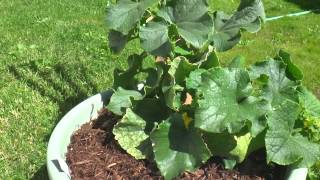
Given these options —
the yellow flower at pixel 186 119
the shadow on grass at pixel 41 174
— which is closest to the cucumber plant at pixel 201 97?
the yellow flower at pixel 186 119

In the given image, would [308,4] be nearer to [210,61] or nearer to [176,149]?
[210,61]

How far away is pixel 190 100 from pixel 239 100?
0.89 feet

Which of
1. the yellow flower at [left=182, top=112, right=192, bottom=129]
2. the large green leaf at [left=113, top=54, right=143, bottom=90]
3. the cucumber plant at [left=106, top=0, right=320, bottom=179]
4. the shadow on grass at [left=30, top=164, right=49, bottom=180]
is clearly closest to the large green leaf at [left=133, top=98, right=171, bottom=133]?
the cucumber plant at [left=106, top=0, right=320, bottom=179]

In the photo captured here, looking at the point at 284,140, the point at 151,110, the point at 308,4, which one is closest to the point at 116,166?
the point at 151,110

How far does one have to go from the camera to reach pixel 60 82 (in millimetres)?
4137

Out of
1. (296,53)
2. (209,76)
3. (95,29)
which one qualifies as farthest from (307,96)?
(95,29)

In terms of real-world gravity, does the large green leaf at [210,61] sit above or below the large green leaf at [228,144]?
above

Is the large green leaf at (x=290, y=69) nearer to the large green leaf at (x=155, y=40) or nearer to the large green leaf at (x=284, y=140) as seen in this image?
the large green leaf at (x=284, y=140)

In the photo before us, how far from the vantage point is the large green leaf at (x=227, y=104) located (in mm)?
1998

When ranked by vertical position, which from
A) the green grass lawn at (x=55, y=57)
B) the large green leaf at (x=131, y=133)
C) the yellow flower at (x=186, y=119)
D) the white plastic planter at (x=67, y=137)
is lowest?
the green grass lawn at (x=55, y=57)

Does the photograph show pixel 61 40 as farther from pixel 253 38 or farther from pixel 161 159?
pixel 161 159

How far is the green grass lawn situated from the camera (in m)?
3.54

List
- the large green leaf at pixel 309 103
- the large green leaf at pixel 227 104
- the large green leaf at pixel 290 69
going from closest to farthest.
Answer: the large green leaf at pixel 227 104 < the large green leaf at pixel 290 69 < the large green leaf at pixel 309 103

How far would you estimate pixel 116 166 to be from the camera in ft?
7.74
